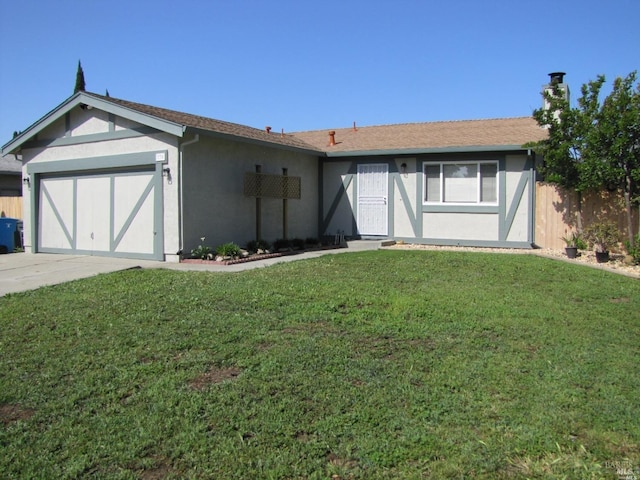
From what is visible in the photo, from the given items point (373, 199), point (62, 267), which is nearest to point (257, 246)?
point (62, 267)

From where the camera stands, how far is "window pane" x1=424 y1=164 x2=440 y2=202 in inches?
591

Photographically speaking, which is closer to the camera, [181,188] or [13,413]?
[13,413]

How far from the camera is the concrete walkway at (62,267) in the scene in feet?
30.2

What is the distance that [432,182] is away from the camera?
15.1 metres

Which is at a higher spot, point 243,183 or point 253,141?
point 253,141

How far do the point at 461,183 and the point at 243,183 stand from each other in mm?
5940

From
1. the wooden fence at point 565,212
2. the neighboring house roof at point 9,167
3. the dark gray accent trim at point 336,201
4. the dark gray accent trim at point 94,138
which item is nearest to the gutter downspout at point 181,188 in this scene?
the dark gray accent trim at point 94,138

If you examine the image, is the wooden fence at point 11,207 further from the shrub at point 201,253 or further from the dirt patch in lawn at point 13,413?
the dirt patch in lawn at point 13,413

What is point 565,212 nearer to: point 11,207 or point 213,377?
point 213,377

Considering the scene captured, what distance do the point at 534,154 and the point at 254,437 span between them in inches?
483

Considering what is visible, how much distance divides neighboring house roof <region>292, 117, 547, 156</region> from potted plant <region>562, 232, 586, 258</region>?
2581mm

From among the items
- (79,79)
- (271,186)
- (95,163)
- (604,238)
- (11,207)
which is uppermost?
(79,79)

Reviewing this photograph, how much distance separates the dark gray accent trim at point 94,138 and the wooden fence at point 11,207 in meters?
5.37

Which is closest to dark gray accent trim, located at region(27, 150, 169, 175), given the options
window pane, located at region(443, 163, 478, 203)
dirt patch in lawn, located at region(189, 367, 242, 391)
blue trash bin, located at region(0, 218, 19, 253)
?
blue trash bin, located at region(0, 218, 19, 253)
